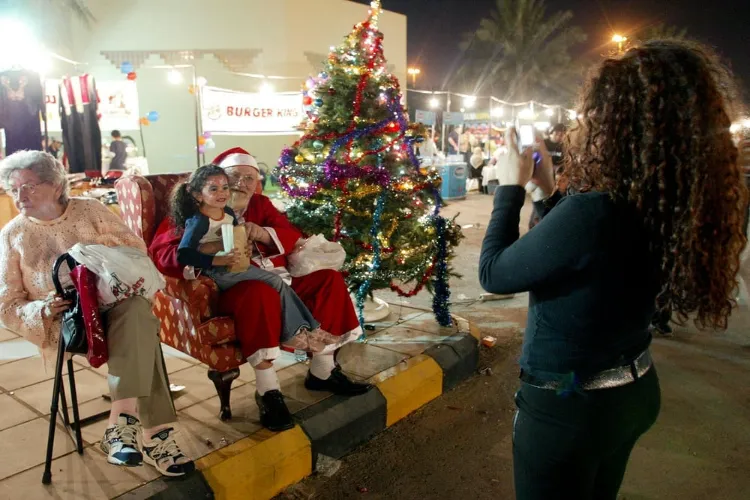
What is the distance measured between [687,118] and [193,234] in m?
2.57

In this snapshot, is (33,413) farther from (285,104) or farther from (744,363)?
(285,104)

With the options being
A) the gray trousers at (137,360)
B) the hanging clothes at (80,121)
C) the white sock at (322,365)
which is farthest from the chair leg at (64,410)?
the hanging clothes at (80,121)

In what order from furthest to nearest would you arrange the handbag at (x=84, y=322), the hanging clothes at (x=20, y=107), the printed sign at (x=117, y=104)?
the printed sign at (x=117, y=104), the hanging clothes at (x=20, y=107), the handbag at (x=84, y=322)

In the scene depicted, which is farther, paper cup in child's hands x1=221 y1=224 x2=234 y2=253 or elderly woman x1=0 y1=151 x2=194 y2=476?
paper cup in child's hands x1=221 y1=224 x2=234 y2=253

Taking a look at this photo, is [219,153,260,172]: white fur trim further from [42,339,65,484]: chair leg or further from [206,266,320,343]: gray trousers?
[42,339,65,484]: chair leg

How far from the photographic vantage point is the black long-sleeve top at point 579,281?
129 centimetres

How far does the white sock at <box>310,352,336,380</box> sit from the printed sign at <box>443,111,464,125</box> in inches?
569

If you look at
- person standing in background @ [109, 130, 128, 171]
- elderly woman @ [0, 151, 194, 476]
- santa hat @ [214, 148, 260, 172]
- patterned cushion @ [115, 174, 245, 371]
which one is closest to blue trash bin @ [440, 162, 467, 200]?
person standing in background @ [109, 130, 128, 171]

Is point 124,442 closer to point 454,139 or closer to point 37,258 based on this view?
point 37,258

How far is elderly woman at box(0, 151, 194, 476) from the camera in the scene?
2.59 meters

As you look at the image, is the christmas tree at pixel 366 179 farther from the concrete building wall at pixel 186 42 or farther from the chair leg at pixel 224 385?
the concrete building wall at pixel 186 42

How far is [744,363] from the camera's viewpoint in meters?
4.46

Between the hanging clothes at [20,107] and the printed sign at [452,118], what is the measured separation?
12.4 metres

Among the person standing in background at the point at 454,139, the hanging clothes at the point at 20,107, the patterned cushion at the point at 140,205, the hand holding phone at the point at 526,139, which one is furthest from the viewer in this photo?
the person standing in background at the point at 454,139
